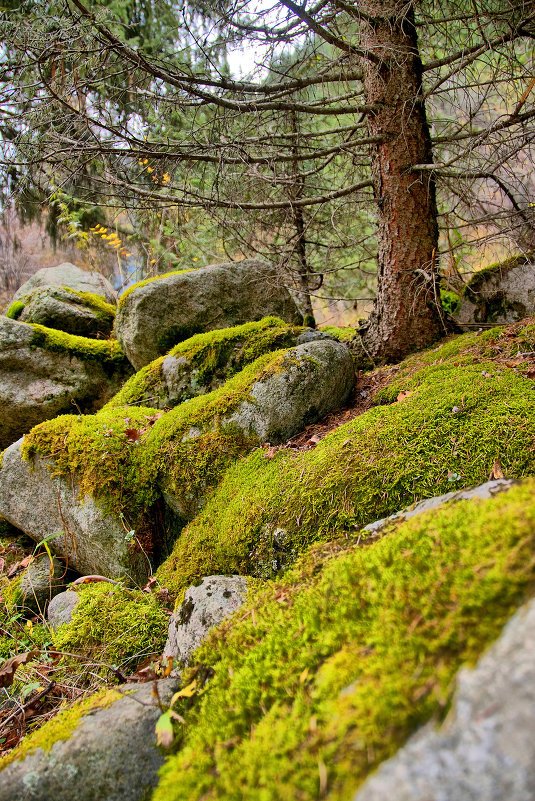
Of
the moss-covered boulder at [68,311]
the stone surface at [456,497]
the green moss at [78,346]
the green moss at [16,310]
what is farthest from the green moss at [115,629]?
the green moss at [16,310]

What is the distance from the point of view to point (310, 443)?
3.39 metres

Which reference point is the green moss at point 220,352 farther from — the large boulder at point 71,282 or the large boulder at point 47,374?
the large boulder at point 71,282

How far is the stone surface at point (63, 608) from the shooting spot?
325cm

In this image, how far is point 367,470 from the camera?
8.78 ft

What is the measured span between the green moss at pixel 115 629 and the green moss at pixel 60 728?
2.27ft

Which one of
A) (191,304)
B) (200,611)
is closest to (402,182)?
(191,304)

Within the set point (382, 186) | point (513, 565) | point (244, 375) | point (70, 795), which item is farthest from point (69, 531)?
point (382, 186)

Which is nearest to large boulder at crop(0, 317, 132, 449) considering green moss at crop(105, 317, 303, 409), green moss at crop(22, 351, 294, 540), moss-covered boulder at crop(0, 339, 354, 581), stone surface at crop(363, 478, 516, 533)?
Result: green moss at crop(105, 317, 303, 409)

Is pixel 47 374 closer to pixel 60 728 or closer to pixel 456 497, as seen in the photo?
pixel 60 728

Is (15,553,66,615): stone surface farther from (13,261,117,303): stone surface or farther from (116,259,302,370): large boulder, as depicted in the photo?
(13,261,117,303): stone surface

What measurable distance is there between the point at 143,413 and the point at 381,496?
306cm

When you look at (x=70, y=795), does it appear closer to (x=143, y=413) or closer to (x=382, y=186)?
(x=143, y=413)

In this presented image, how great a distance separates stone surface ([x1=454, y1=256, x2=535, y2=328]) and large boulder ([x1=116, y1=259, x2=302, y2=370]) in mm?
2449

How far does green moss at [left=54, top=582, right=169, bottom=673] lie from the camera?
2.71 meters
